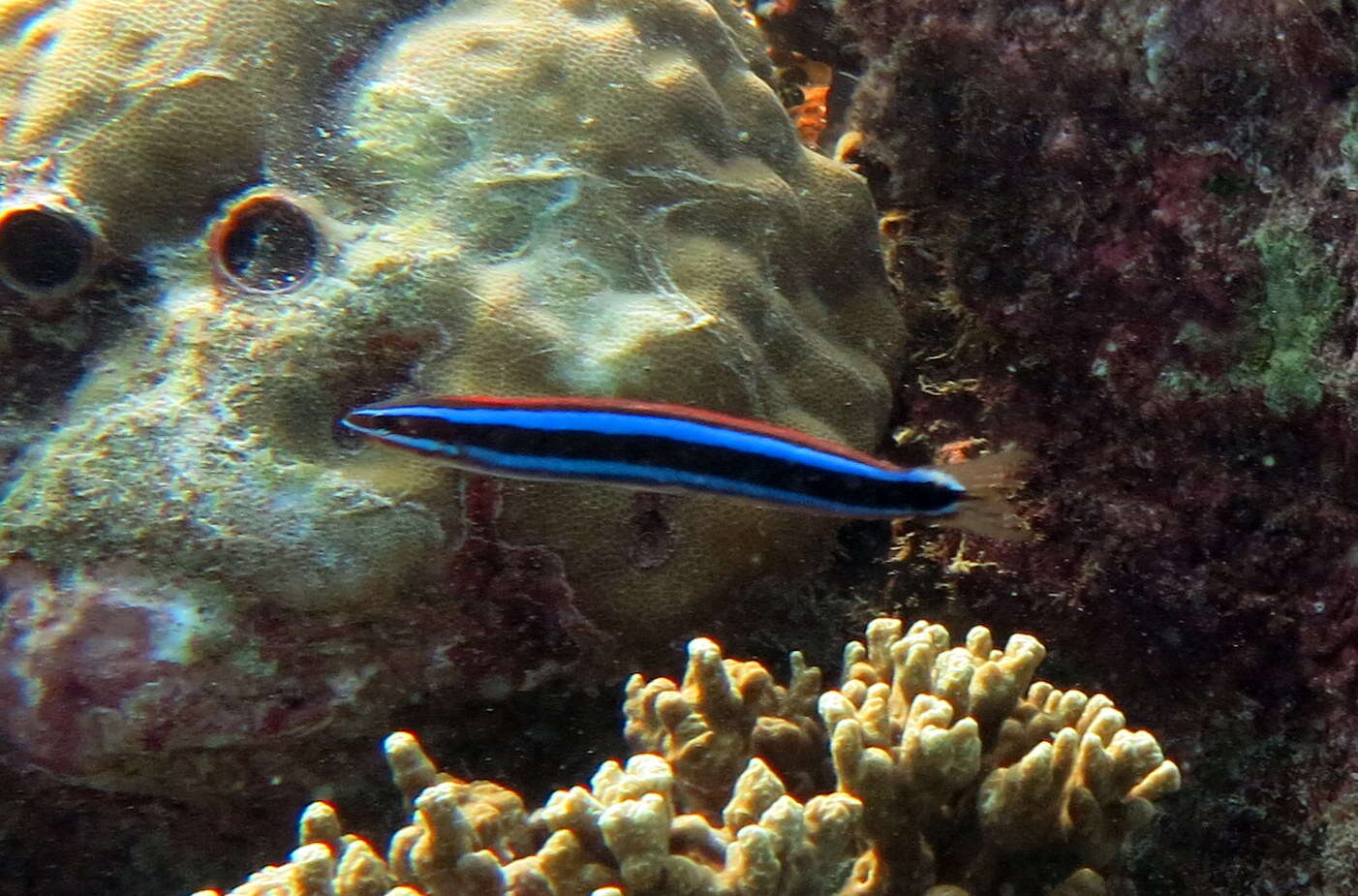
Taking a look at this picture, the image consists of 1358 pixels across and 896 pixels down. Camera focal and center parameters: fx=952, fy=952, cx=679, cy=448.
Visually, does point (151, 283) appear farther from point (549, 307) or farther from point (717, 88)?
point (717, 88)

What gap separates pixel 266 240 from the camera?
328 cm

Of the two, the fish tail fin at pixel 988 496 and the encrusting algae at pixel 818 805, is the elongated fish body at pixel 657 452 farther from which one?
the encrusting algae at pixel 818 805

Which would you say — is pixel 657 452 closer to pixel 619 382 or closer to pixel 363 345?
pixel 619 382

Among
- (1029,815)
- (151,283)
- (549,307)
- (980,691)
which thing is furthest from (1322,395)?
(151,283)

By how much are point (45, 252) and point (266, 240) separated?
0.69 meters

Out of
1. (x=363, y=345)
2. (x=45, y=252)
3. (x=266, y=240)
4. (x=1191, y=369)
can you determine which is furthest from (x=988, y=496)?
(x=45, y=252)

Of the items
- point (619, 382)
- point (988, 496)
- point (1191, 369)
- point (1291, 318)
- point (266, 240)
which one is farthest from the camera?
point (266, 240)

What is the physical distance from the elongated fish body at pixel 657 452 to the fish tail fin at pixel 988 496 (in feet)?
0.09

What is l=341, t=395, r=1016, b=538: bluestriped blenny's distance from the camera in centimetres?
237

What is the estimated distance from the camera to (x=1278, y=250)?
2732 millimetres

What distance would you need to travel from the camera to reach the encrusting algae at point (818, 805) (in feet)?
7.82

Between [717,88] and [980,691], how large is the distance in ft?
8.84

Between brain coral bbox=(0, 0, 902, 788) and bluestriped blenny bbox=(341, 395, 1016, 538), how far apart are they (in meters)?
0.59

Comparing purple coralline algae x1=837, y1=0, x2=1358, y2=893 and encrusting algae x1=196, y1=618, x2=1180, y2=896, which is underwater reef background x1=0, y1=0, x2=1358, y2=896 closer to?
purple coralline algae x1=837, y1=0, x2=1358, y2=893
